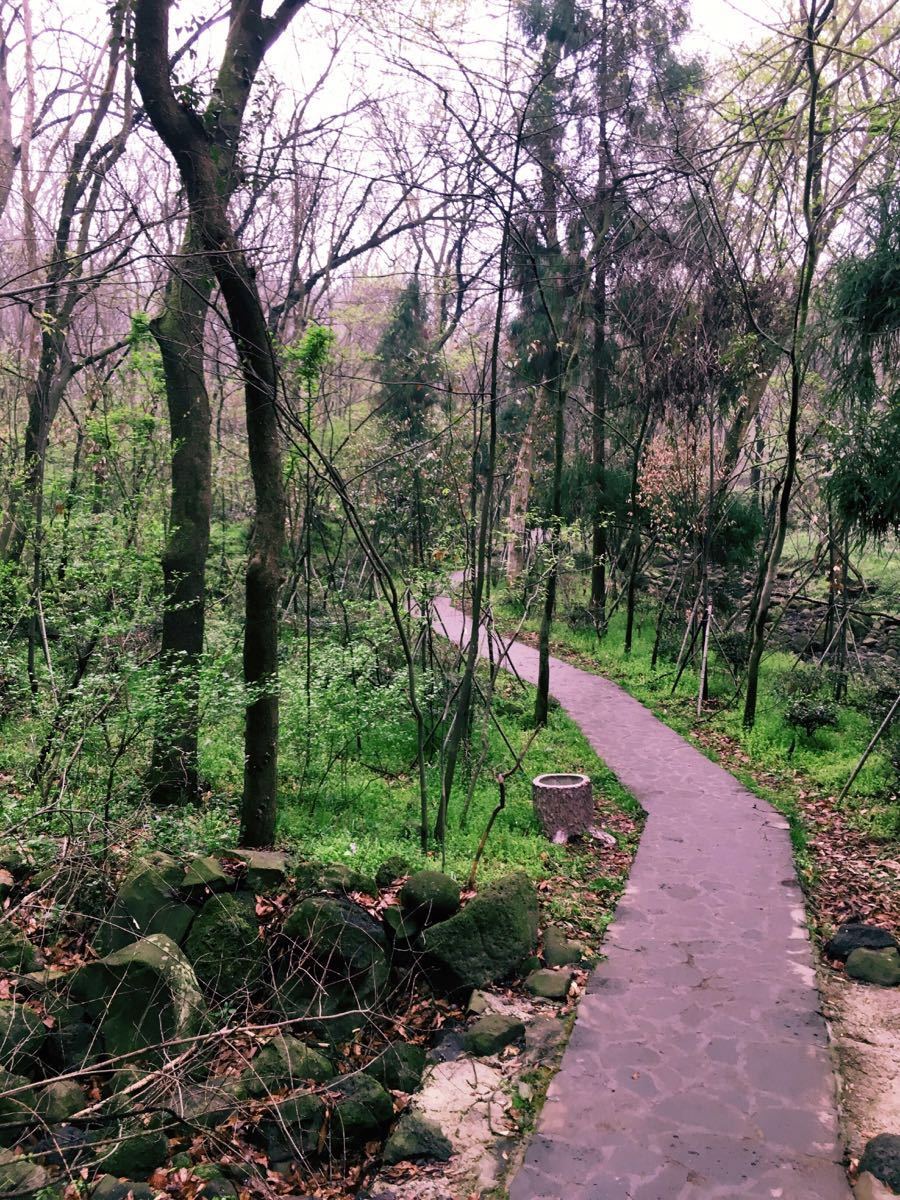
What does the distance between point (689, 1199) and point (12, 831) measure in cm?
424

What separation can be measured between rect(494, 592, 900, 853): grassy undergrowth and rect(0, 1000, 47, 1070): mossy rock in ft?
19.9

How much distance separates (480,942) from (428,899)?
445mm

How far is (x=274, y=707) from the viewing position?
6.34 metres

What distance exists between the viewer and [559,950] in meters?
5.73

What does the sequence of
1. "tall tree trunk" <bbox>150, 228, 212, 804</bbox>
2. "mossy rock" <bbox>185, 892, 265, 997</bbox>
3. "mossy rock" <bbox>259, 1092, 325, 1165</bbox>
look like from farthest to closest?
"tall tree trunk" <bbox>150, 228, 212, 804</bbox> < "mossy rock" <bbox>185, 892, 265, 997</bbox> < "mossy rock" <bbox>259, 1092, 325, 1165</bbox>

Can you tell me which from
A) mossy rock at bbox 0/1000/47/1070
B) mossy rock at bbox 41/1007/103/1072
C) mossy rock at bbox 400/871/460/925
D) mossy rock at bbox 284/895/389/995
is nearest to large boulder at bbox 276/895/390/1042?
mossy rock at bbox 284/895/389/995

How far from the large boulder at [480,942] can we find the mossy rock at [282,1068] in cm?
106

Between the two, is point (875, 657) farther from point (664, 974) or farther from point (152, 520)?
point (152, 520)

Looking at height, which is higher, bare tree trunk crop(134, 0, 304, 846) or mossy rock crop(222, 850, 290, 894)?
bare tree trunk crop(134, 0, 304, 846)

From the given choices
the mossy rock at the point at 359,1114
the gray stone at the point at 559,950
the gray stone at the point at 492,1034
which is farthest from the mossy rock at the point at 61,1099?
the gray stone at the point at 559,950

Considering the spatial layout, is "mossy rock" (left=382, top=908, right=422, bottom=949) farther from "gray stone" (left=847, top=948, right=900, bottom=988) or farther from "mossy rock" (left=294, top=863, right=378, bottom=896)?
"gray stone" (left=847, top=948, right=900, bottom=988)

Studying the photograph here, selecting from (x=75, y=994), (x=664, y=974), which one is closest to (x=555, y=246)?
(x=664, y=974)

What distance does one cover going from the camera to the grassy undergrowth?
8328 mm

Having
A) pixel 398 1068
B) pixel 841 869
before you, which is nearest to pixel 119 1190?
pixel 398 1068
